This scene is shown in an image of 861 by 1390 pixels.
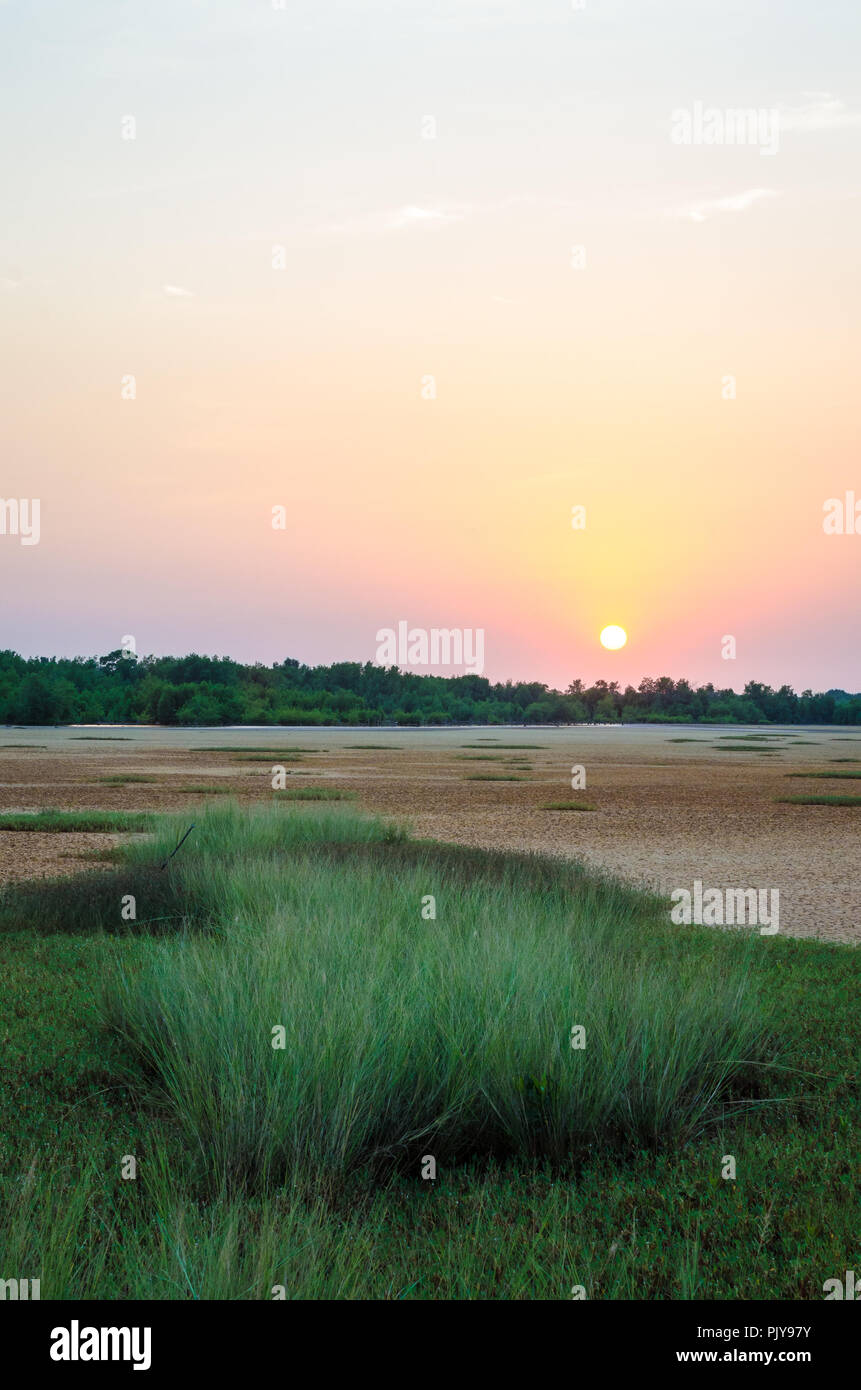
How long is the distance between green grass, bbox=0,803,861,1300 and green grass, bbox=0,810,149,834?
11300mm

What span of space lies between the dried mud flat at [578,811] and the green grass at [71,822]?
0.60 meters

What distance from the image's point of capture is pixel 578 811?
25.7m

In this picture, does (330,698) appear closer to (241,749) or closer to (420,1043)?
(241,749)

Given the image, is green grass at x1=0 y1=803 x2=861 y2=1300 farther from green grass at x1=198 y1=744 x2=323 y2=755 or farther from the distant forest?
the distant forest

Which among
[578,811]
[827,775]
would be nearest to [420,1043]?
[578,811]

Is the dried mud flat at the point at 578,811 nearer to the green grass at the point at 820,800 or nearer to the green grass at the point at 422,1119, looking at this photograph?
the green grass at the point at 820,800

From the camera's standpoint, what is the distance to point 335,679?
160000 mm

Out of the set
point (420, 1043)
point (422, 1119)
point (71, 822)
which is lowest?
point (71, 822)

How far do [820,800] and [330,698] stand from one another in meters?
112

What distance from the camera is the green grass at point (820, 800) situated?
28.5 meters

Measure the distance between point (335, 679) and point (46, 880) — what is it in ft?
484

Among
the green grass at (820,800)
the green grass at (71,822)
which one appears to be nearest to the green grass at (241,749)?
the green grass at (820,800)
